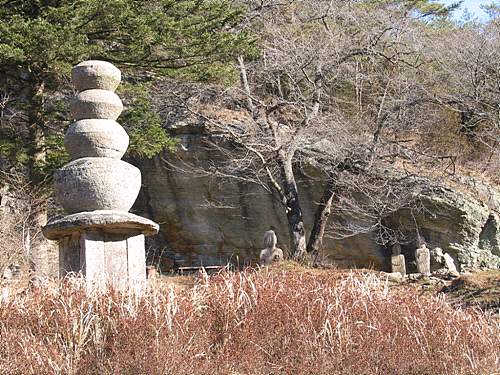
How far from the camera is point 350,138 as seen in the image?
1593 centimetres

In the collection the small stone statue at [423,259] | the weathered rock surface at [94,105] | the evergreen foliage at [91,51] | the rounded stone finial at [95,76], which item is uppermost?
the evergreen foliage at [91,51]

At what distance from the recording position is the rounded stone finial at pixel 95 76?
7.47 meters

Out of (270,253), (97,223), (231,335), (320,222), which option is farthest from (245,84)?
(231,335)

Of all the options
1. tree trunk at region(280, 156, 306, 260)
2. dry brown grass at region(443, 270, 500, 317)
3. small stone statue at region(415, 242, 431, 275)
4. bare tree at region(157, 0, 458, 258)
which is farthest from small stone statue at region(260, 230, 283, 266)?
dry brown grass at region(443, 270, 500, 317)

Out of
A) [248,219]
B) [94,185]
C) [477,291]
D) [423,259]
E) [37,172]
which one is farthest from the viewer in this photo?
[248,219]

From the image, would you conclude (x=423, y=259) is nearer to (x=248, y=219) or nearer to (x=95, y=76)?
(x=248, y=219)

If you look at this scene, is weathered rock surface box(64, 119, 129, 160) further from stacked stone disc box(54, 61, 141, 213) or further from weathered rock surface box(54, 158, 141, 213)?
weathered rock surface box(54, 158, 141, 213)

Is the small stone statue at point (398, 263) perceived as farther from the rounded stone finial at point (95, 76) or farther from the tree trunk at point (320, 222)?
the rounded stone finial at point (95, 76)

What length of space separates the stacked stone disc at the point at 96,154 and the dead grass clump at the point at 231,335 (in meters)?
1.37

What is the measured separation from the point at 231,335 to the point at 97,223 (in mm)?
2052

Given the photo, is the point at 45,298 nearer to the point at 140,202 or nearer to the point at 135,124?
the point at 135,124

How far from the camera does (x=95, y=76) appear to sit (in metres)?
7.47

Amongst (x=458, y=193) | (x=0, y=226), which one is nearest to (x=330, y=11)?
(x=458, y=193)

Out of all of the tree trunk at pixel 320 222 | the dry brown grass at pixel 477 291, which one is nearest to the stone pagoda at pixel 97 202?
the dry brown grass at pixel 477 291
